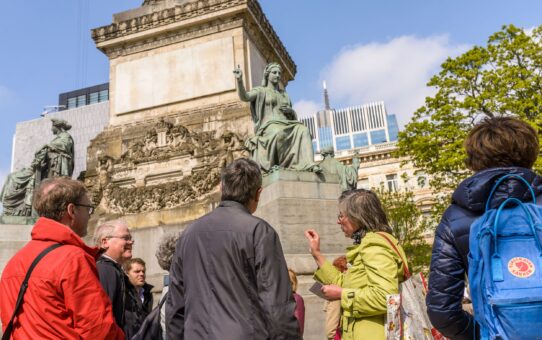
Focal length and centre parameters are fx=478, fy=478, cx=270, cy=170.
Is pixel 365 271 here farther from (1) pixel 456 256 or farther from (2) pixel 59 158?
(2) pixel 59 158

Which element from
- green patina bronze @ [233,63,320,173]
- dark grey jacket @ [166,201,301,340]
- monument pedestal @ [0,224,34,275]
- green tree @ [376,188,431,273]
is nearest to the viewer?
dark grey jacket @ [166,201,301,340]

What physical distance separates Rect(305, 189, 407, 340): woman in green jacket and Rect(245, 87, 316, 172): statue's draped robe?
17.4 ft

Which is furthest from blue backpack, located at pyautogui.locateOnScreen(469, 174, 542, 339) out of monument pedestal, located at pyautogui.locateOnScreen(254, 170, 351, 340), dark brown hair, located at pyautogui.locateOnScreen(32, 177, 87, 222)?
monument pedestal, located at pyautogui.locateOnScreen(254, 170, 351, 340)

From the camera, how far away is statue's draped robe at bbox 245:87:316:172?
847cm

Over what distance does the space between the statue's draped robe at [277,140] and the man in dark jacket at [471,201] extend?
6.25 meters

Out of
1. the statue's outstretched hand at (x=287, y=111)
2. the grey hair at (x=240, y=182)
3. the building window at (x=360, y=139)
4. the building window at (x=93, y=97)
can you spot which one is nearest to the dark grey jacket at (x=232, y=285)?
the grey hair at (x=240, y=182)

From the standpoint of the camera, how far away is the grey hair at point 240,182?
105 inches

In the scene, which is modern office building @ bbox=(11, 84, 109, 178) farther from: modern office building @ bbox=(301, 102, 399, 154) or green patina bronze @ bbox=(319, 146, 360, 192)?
modern office building @ bbox=(301, 102, 399, 154)

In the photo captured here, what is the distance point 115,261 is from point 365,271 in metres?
1.82

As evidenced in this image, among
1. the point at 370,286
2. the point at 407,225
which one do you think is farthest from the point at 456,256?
the point at 407,225

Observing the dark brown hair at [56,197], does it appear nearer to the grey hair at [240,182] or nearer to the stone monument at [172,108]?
the grey hair at [240,182]

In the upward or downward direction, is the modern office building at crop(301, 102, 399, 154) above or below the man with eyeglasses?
above

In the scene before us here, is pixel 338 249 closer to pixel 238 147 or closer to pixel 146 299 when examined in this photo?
pixel 146 299

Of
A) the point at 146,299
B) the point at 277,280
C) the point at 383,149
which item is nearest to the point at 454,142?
the point at 146,299
